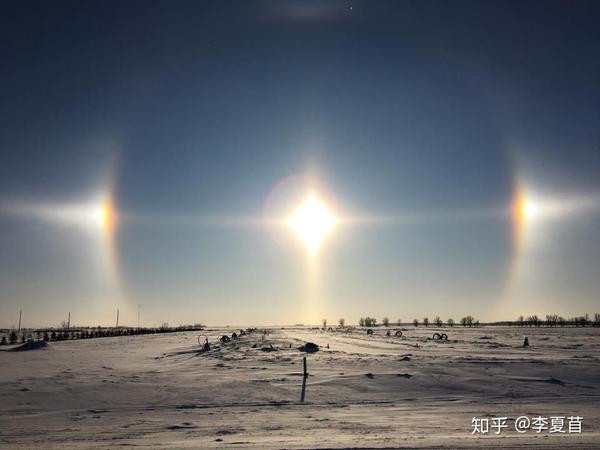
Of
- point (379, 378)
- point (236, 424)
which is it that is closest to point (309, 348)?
point (379, 378)

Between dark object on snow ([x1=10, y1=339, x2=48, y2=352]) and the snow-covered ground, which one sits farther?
dark object on snow ([x1=10, y1=339, x2=48, y2=352])

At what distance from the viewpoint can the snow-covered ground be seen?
1073 centimetres

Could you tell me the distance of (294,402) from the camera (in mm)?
16406

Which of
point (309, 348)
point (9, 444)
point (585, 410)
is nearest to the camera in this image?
point (9, 444)

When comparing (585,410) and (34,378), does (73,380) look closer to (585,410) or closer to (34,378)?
(34,378)

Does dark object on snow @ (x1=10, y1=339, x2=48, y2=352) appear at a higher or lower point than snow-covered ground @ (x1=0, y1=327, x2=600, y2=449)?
lower

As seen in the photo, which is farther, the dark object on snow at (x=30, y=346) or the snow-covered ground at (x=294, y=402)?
the dark object on snow at (x=30, y=346)

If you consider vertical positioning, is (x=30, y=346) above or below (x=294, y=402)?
below

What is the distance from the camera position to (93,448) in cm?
1005

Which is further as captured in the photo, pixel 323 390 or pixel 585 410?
pixel 323 390

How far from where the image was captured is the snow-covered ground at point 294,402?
10.7 m

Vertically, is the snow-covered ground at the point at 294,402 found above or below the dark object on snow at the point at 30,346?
above

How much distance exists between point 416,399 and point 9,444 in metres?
12.3

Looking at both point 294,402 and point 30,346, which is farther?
point 30,346
